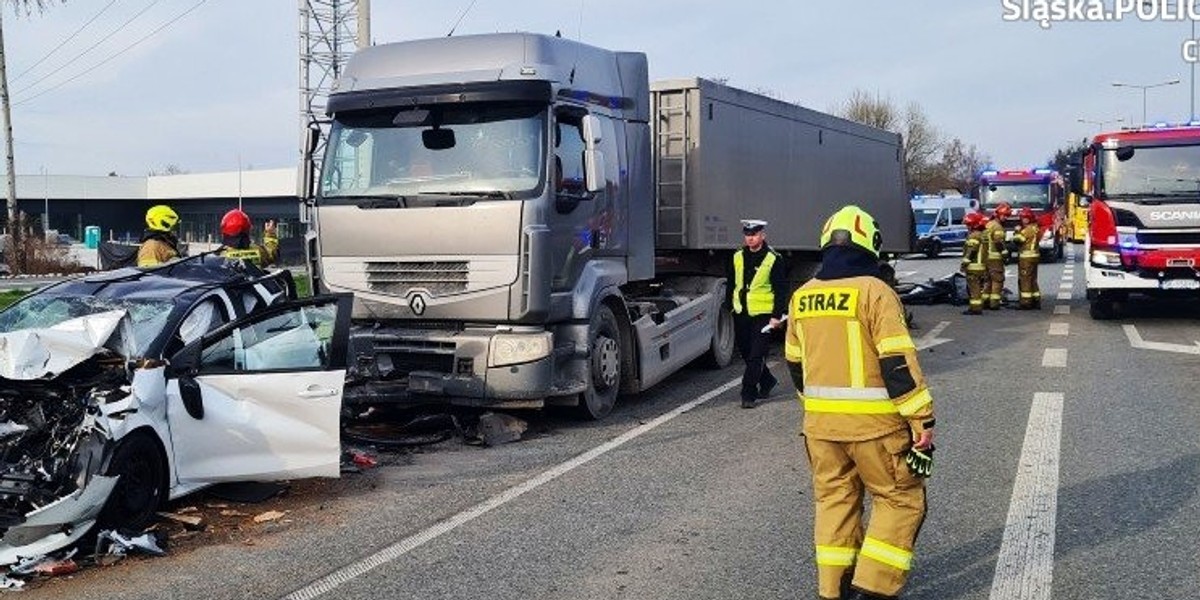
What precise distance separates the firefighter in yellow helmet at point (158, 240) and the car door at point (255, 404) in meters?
2.54

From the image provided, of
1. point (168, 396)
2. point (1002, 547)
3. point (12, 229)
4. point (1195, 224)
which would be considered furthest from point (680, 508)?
point (12, 229)

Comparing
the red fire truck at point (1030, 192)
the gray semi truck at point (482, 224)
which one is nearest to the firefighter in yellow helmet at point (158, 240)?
the gray semi truck at point (482, 224)

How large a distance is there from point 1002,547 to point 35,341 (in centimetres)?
517

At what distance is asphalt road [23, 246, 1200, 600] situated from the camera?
16.5ft

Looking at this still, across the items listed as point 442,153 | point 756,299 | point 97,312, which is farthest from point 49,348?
point 756,299

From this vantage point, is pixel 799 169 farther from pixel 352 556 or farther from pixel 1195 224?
pixel 352 556

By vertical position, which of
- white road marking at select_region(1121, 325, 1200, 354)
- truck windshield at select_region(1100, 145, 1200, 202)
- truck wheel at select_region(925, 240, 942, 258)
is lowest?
white road marking at select_region(1121, 325, 1200, 354)

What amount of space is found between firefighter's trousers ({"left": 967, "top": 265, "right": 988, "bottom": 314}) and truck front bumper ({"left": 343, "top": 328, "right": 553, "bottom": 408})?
36.1 feet

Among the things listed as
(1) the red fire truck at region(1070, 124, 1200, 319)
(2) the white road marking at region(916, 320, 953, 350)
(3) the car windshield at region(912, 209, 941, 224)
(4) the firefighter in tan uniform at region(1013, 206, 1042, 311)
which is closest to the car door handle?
(2) the white road marking at region(916, 320, 953, 350)

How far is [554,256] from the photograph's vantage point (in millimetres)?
8398

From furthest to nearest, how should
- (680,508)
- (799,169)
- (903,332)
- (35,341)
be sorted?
(799,169) < (680,508) < (35,341) < (903,332)

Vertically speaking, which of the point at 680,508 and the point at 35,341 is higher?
the point at 35,341

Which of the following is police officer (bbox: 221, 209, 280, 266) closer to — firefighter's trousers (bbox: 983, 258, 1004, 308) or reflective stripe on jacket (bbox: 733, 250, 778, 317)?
→ reflective stripe on jacket (bbox: 733, 250, 778, 317)

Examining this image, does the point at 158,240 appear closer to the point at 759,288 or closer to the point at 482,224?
the point at 482,224
